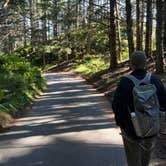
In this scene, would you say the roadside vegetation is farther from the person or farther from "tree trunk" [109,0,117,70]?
the person

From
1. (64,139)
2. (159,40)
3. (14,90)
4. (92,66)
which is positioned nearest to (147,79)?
(64,139)

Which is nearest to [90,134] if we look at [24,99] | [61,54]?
[24,99]

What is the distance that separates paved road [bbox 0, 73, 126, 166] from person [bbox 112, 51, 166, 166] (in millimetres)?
2553

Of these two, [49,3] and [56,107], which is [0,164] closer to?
[56,107]

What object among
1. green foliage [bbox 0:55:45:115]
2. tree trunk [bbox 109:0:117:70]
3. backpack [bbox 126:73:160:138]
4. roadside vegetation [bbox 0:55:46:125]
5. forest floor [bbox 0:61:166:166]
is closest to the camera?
backpack [bbox 126:73:160:138]

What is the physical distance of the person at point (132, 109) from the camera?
5.75 m

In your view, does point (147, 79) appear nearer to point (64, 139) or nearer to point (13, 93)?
point (64, 139)

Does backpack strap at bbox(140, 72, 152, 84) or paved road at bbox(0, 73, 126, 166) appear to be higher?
backpack strap at bbox(140, 72, 152, 84)

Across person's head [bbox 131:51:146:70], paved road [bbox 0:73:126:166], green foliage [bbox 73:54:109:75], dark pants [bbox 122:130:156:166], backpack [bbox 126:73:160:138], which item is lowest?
green foliage [bbox 73:54:109:75]

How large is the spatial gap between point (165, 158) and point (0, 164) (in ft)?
10.2

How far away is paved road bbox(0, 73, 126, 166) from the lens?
893 cm

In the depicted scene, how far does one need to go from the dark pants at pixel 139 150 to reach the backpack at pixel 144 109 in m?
0.19

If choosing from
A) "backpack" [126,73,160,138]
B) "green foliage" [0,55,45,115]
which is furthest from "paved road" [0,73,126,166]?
"backpack" [126,73,160,138]

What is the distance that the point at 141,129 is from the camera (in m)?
5.65
